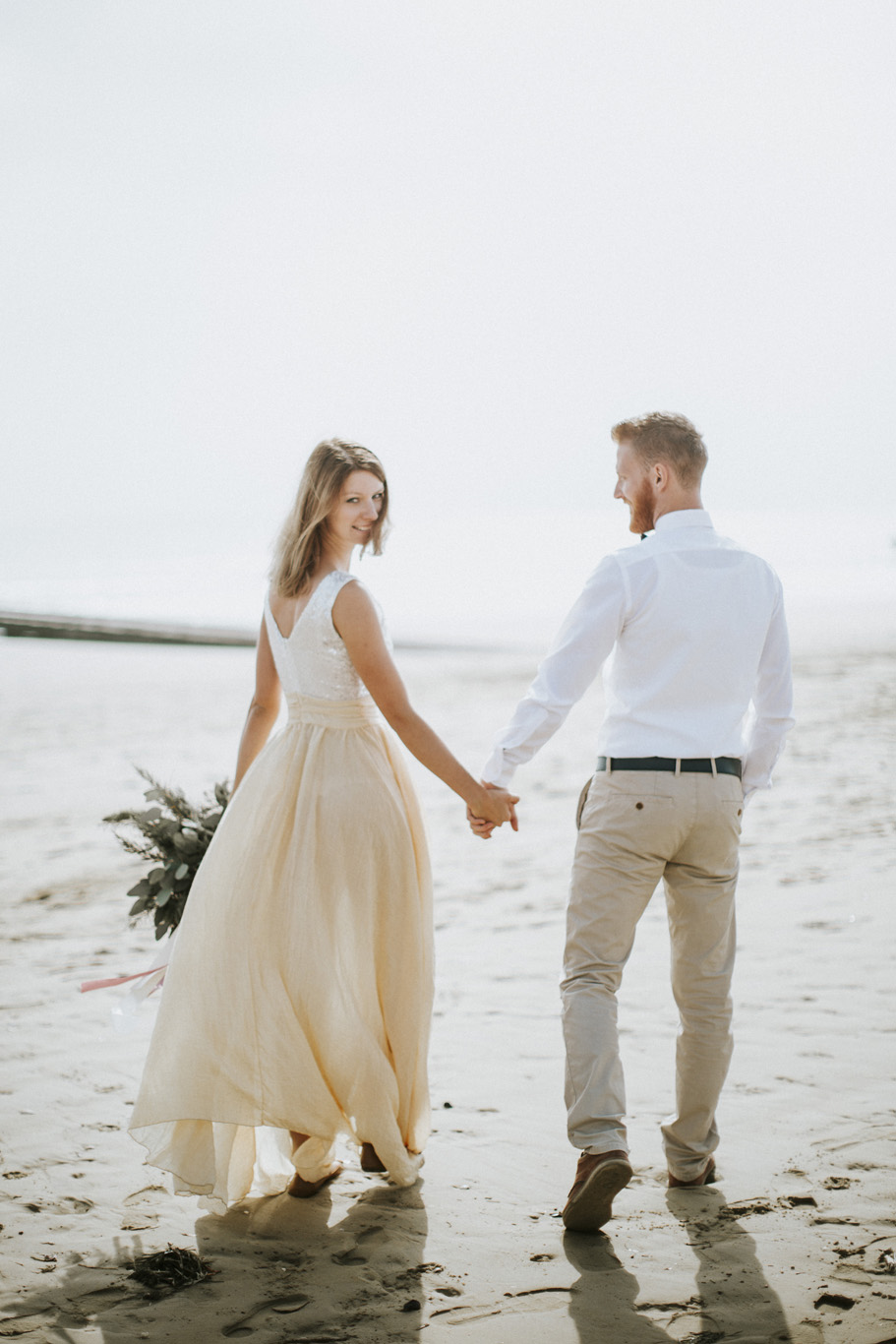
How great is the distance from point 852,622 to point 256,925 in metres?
19.8

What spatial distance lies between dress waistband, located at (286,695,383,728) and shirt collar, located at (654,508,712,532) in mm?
933

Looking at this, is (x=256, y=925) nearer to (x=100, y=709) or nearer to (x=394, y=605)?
(x=100, y=709)

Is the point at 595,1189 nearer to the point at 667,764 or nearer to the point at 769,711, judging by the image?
the point at 667,764

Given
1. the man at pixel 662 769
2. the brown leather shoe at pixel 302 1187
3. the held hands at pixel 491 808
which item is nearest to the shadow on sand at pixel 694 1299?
the man at pixel 662 769

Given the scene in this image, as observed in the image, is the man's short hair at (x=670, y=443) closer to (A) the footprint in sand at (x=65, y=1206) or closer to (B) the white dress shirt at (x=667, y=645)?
(B) the white dress shirt at (x=667, y=645)

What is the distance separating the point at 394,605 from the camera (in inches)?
1238

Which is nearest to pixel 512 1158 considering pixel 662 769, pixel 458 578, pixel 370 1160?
pixel 370 1160

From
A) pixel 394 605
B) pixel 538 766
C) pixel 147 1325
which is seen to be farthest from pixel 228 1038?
pixel 394 605

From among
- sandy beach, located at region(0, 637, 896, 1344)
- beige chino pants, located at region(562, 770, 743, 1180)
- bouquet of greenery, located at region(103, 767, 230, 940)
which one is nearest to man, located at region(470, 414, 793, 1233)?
beige chino pants, located at region(562, 770, 743, 1180)

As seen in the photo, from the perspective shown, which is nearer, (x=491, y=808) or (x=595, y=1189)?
(x=595, y=1189)

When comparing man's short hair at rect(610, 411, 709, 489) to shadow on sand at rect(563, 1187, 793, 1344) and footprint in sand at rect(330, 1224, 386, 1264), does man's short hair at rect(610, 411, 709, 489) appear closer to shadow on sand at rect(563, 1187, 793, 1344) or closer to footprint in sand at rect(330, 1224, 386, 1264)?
shadow on sand at rect(563, 1187, 793, 1344)

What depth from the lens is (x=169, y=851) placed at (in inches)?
134

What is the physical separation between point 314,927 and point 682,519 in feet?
4.73

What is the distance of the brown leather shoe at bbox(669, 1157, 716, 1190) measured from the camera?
304cm
